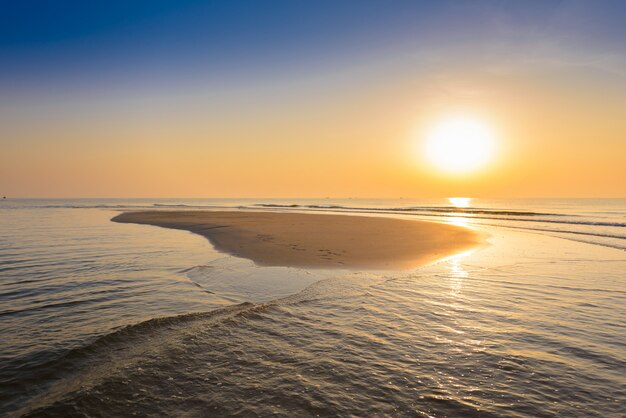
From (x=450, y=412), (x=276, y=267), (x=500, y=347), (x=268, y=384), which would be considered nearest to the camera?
(x=450, y=412)

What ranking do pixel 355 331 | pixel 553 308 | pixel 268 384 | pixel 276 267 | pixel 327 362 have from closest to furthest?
1. pixel 268 384
2. pixel 327 362
3. pixel 355 331
4. pixel 553 308
5. pixel 276 267

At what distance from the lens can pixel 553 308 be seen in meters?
9.21

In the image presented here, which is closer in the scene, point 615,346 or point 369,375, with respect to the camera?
point 369,375

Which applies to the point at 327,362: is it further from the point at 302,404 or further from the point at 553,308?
the point at 553,308

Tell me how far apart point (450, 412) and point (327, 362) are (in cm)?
210

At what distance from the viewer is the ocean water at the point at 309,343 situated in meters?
4.79

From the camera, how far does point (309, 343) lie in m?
6.78

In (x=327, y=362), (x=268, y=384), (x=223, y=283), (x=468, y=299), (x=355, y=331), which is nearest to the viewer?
(x=268, y=384)

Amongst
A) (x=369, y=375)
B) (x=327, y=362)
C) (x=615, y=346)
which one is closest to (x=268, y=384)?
(x=327, y=362)

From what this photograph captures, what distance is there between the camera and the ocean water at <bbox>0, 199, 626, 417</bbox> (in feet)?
15.7

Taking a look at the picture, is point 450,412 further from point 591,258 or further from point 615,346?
point 591,258

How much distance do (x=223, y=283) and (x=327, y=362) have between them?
21.8ft

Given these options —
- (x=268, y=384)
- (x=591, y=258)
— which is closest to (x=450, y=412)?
(x=268, y=384)

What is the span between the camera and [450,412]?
4.56 metres
